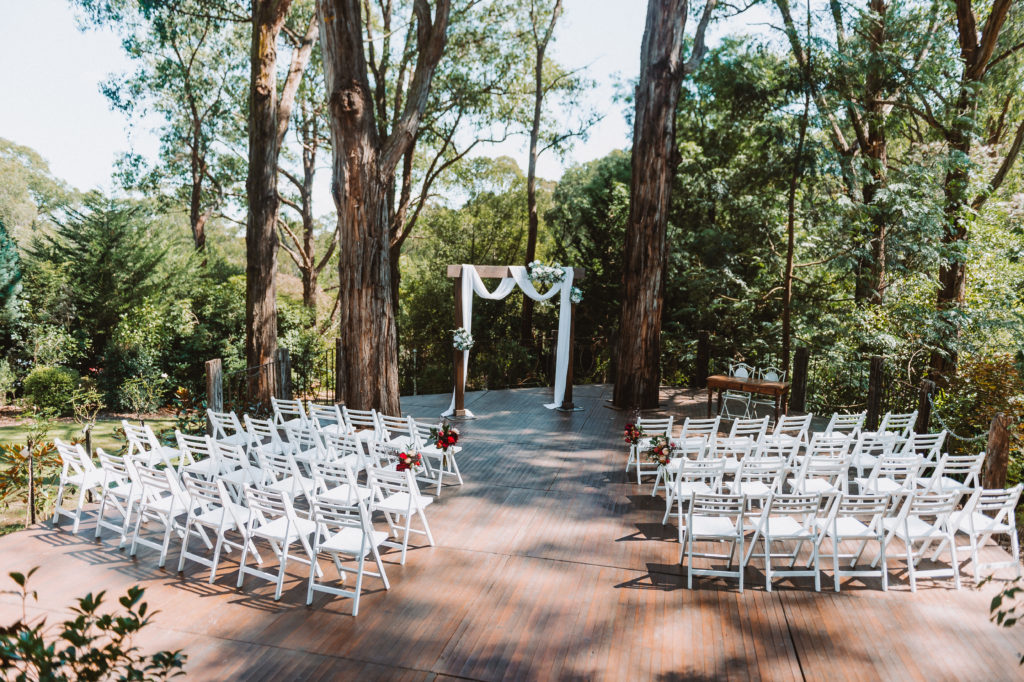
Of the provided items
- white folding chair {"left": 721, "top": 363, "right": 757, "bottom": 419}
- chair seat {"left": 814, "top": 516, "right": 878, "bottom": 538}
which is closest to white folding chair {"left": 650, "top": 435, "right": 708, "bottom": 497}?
chair seat {"left": 814, "top": 516, "right": 878, "bottom": 538}

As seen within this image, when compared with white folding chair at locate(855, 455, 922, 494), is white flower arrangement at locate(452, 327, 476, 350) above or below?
above

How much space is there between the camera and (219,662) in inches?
155

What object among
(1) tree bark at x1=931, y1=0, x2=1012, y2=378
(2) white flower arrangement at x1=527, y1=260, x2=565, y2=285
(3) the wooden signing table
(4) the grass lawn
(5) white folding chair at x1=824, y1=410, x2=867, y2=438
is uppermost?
(1) tree bark at x1=931, y1=0, x2=1012, y2=378

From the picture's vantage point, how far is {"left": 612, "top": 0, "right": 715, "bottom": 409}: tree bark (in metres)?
11.5

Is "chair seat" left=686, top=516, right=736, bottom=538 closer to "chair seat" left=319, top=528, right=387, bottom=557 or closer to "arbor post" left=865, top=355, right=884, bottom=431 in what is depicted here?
"chair seat" left=319, top=528, right=387, bottom=557

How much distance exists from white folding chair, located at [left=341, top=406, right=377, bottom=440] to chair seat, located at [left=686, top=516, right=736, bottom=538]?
383 cm

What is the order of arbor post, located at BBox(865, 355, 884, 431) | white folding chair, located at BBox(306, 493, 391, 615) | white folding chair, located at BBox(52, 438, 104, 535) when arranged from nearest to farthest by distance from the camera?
white folding chair, located at BBox(306, 493, 391, 615) < white folding chair, located at BBox(52, 438, 104, 535) < arbor post, located at BBox(865, 355, 884, 431)

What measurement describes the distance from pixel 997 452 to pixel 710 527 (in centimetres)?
348

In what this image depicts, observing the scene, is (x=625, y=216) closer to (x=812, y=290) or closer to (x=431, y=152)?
(x=812, y=290)

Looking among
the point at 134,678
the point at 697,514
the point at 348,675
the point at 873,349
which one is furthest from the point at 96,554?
the point at 873,349

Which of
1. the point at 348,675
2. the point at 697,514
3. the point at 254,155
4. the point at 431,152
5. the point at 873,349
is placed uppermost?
the point at 431,152

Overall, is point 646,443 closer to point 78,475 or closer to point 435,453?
point 435,453

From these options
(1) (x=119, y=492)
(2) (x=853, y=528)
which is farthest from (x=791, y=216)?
(1) (x=119, y=492)

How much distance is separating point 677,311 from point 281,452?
36.8 ft
